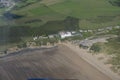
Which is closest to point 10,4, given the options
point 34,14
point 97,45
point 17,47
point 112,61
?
point 34,14

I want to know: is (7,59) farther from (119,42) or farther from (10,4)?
(10,4)

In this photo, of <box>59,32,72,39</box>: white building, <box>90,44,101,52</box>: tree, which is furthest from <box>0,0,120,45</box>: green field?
<box>90,44,101,52</box>: tree

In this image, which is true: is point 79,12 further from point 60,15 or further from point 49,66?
point 49,66

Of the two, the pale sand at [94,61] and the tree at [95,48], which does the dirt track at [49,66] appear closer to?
the pale sand at [94,61]

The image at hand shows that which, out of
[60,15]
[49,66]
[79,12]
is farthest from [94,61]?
[79,12]

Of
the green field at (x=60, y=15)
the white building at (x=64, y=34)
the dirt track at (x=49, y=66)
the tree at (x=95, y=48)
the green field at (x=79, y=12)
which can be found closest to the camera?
the dirt track at (x=49, y=66)

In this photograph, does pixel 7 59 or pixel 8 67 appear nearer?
pixel 8 67

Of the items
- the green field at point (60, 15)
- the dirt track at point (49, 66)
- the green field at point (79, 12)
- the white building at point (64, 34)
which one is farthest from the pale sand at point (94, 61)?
the green field at point (79, 12)
